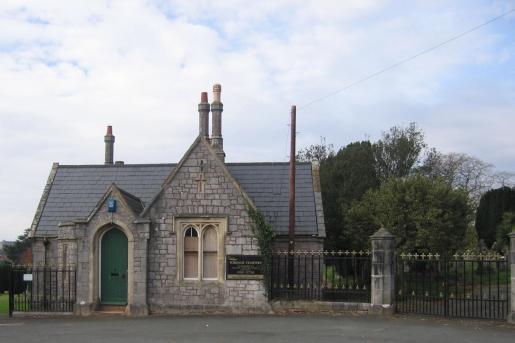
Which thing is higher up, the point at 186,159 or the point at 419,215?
the point at 186,159

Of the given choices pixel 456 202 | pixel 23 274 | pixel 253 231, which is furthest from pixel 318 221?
pixel 456 202

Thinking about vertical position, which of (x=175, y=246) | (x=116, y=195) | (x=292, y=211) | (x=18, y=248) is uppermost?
(x=116, y=195)

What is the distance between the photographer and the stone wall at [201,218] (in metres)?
19.4

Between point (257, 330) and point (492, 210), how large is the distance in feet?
119

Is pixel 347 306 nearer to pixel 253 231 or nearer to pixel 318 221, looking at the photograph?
pixel 253 231

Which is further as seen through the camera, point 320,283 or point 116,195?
point 116,195

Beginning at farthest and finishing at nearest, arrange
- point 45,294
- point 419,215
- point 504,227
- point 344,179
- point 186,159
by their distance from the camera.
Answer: point 344,179 → point 504,227 → point 419,215 → point 45,294 → point 186,159

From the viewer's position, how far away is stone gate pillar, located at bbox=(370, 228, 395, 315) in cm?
1788

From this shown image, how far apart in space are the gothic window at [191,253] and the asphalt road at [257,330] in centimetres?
197

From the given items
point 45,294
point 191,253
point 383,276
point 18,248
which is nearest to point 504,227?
point 383,276

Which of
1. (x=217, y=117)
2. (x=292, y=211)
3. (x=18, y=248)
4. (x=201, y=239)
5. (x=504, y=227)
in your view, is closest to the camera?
(x=201, y=239)

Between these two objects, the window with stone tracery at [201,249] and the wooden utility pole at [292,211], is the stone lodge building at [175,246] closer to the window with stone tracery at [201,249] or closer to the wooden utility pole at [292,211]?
the window with stone tracery at [201,249]

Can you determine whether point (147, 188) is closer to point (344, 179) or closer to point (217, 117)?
point (217, 117)

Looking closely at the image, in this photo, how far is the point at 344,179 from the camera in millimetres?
48438
